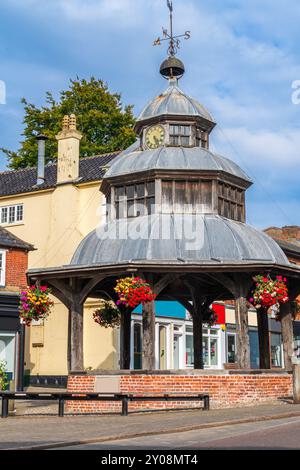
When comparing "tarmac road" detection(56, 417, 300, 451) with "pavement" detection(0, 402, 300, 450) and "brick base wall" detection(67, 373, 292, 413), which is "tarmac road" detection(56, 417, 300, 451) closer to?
"pavement" detection(0, 402, 300, 450)

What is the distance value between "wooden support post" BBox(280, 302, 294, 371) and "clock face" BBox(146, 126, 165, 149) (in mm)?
6824

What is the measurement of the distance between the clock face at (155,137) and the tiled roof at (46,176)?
12.4 metres

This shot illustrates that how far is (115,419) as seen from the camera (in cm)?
1630

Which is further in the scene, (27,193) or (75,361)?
(27,193)

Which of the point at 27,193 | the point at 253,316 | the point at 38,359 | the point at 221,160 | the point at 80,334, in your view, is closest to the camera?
the point at 80,334

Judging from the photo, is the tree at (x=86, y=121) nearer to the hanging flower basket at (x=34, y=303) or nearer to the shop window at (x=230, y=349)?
the shop window at (x=230, y=349)

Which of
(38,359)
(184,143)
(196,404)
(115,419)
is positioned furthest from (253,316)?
(115,419)

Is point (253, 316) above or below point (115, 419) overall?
above

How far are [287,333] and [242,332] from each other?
2859 millimetres

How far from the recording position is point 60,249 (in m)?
36.7

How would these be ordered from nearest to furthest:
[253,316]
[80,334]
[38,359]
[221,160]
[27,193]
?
[80,334]
[221,160]
[38,359]
[27,193]
[253,316]

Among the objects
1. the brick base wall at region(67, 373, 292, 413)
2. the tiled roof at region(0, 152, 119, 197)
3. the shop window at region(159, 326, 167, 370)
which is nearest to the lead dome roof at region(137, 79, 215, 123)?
the brick base wall at region(67, 373, 292, 413)

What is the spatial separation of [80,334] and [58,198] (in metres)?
18.0
